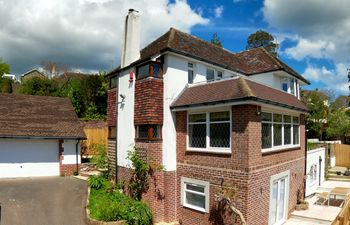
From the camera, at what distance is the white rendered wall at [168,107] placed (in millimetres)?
13062

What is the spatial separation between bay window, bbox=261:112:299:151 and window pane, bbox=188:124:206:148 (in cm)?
231

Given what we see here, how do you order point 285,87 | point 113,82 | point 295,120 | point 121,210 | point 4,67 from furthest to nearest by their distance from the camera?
point 4,67 → point 285,87 → point 113,82 → point 295,120 → point 121,210

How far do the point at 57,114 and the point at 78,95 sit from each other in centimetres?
1378

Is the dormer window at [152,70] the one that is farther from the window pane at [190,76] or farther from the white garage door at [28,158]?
the white garage door at [28,158]

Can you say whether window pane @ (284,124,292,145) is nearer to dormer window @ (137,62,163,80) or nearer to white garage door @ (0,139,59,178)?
dormer window @ (137,62,163,80)

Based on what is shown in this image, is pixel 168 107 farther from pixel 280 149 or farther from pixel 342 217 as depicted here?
pixel 342 217

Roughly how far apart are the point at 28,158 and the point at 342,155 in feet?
91.5

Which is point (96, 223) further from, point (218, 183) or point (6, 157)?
point (6, 157)

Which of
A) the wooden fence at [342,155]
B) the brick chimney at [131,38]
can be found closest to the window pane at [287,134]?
the brick chimney at [131,38]

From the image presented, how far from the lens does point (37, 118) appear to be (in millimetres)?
20516

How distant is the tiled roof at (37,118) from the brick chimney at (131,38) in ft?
24.0

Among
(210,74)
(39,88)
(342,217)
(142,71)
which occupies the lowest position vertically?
(342,217)

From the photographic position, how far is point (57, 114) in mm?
21672

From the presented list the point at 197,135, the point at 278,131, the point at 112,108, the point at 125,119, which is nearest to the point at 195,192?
the point at 197,135
